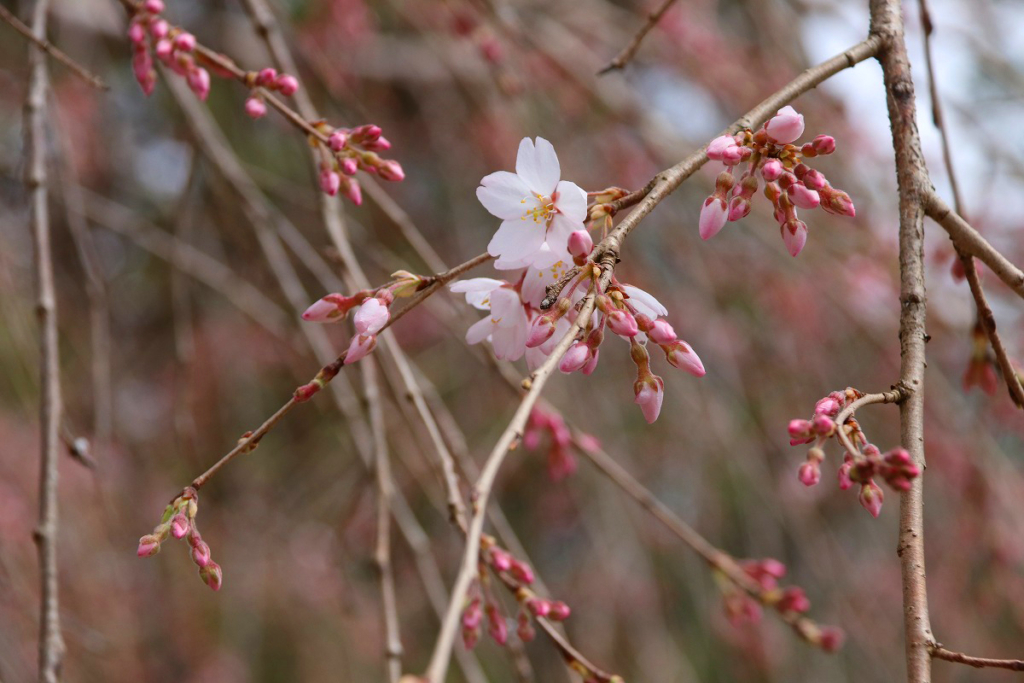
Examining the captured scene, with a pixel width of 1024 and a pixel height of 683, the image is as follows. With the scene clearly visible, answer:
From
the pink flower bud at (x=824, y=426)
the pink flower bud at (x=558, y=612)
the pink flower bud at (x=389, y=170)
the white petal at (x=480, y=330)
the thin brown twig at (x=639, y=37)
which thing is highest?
the thin brown twig at (x=639, y=37)

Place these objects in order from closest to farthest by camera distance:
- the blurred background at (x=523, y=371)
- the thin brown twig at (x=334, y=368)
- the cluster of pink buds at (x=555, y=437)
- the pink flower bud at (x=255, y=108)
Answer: the thin brown twig at (x=334, y=368) < the pink flower bud at (x=255, y=108) < the cluster of pink buds at (x=555, y=437) < the blurred background at (x=523, y=371)

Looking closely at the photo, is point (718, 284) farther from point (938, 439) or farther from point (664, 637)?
point (664, 637)

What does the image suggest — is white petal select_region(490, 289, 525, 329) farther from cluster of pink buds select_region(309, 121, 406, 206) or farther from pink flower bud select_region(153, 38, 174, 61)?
pink flower bud select_region(153, 38, 174, 61)

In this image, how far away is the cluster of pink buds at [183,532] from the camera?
953 mm

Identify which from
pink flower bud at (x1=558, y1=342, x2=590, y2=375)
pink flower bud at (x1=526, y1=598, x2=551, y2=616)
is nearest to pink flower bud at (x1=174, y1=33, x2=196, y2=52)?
pink flower bud at (x1=558, y1=342, x2=590, y2=375)

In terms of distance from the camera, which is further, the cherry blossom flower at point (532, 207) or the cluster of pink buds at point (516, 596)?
the cluster of pink buds at point (516, 596)

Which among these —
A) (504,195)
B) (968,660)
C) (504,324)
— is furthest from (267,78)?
(968,660)

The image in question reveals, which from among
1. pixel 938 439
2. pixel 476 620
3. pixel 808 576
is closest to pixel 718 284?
pixel 938 439

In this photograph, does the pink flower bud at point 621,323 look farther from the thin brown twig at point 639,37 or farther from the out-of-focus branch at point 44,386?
the out-of-focus branch at point 44,386

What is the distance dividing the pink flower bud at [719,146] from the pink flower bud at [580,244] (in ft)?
0.56

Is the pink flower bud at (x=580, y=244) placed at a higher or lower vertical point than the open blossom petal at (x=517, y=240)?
lower

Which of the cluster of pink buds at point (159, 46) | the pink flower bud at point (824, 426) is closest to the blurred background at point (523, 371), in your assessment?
the cluster of pink buds at point (159, 46)

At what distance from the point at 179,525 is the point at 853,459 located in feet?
2.32

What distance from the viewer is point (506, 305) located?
41.8 inches
